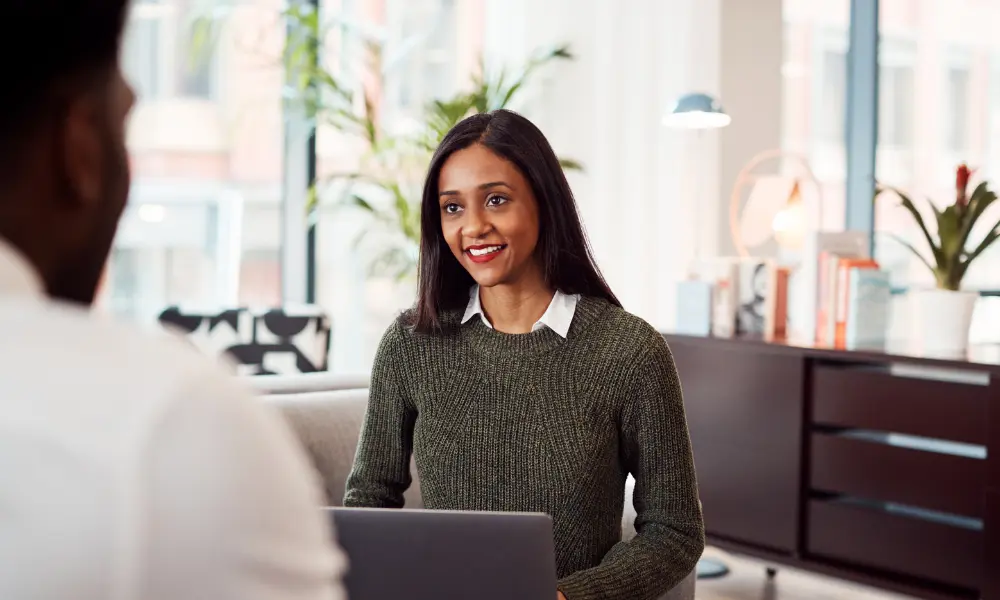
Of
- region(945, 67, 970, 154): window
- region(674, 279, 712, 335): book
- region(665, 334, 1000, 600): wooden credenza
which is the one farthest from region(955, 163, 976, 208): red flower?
region(945, 67, 970, 154): window

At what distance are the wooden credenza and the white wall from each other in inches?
52.4

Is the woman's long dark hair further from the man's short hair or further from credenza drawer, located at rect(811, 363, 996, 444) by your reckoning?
credenza drawer, located at rect(811, 363, 996, 444)

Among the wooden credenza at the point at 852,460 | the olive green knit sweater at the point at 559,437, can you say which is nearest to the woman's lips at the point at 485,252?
the olive green knit sweater at the point at 559,437

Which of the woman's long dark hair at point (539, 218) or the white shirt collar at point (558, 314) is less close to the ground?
the woman's long dark hair at point (539, 218)

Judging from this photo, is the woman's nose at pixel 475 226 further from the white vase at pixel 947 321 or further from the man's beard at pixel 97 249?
the white vase at pixel 947 321

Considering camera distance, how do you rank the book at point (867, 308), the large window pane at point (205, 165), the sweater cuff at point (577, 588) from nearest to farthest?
the sweater cuff at point (577, 588) → the book at point (867, 308) → the large window pane at point (205, 165)

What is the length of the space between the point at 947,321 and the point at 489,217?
5.90 feet

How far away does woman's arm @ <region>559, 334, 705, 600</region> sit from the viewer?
1.53m

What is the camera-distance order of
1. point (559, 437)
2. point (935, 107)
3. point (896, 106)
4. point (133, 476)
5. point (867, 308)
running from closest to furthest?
point (133, 476) → point (559, 437) → point (867, 308) → point (896, 106) → point (935, 107)

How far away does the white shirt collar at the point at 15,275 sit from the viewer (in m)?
0.39

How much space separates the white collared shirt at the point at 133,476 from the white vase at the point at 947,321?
9.46 feet

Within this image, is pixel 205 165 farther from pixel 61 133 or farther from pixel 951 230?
pixel 61 133

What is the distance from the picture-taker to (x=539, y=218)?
1727 millimetres

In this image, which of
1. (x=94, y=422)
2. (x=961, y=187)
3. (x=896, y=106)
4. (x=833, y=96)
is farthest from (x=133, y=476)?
(x=833, y=96)
